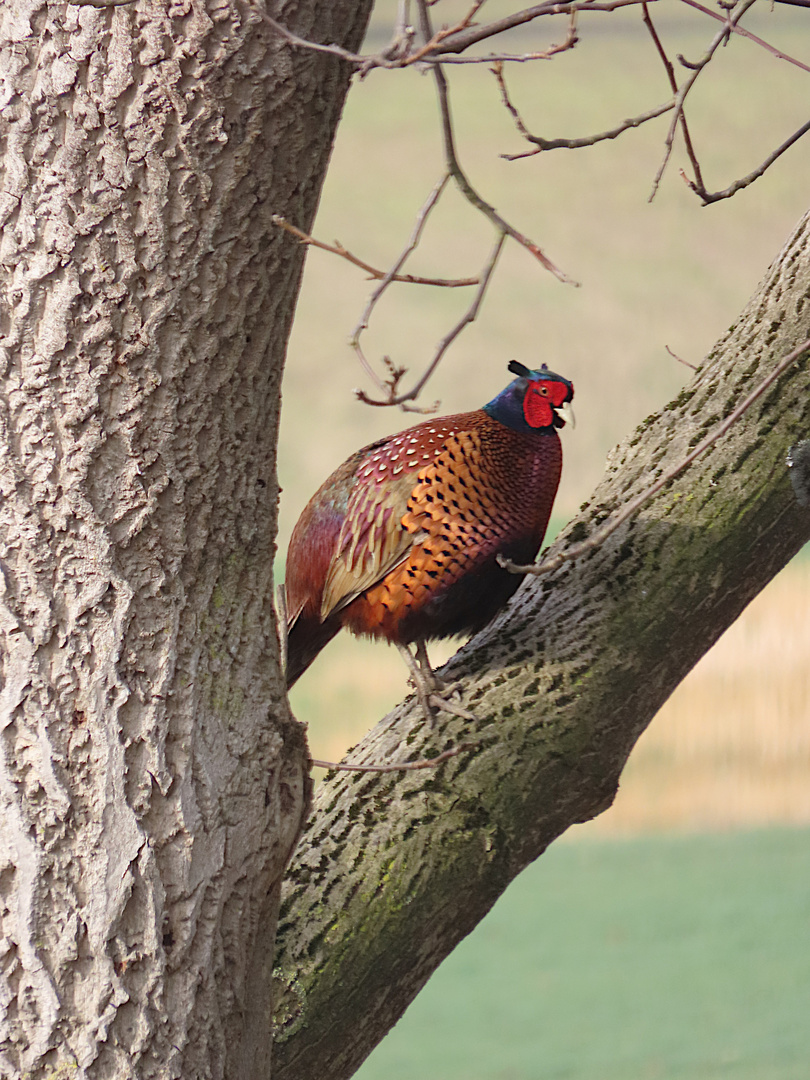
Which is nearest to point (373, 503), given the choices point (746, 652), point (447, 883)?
point (447, 883)

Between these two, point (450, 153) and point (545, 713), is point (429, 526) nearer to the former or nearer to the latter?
point (545, 713)

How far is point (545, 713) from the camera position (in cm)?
133

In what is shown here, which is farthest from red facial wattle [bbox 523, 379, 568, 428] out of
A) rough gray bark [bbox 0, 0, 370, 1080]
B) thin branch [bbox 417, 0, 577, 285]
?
thin branch [bbox 417, 0, 577, 285]

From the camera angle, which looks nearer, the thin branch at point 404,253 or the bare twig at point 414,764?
the thin branch at point 404,253

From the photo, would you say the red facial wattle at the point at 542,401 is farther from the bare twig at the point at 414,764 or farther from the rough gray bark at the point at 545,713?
the bare twig at the point at 414,764

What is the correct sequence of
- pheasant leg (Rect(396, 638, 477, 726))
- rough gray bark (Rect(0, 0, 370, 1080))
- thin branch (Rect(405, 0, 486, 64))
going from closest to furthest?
thin branch (Rect(405, 0, 486, 64)) → rough gray bark (Rect(0, 0, 370, 1080)) → pheasant leg (Rect(396, 638, 477, 726))

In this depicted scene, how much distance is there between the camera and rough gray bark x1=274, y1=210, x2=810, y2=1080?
1216mm

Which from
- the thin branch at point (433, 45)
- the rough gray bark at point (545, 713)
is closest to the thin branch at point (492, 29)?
the thin branch at point (433, 45)

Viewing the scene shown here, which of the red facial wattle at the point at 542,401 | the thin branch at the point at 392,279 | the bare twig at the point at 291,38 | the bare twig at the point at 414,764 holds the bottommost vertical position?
the bare twig at the point at 414,764

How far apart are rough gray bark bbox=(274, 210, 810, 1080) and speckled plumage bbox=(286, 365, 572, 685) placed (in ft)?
0.23

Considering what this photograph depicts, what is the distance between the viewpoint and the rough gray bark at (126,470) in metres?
0.95

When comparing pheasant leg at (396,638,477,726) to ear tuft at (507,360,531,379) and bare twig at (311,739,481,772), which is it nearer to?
bare twig at (311,739,481,772)

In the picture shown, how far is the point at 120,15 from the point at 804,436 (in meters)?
0.89

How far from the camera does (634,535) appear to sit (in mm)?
1409
